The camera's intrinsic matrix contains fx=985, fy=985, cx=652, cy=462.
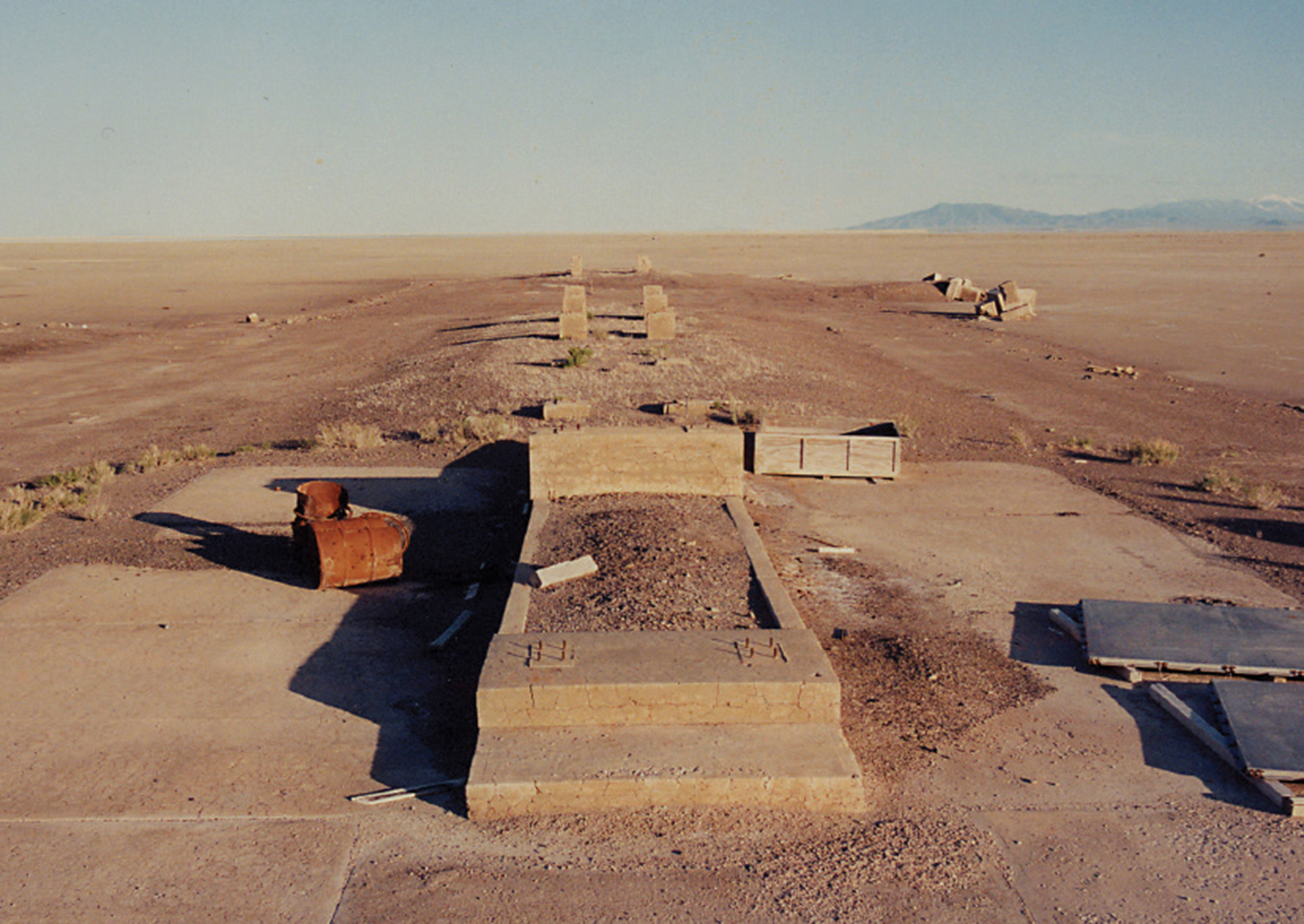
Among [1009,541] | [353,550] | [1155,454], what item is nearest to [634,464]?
[353,550]

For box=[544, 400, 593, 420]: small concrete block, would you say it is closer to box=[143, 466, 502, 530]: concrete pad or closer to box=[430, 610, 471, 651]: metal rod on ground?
box=[143, 466, 502, 530]: concrete pad

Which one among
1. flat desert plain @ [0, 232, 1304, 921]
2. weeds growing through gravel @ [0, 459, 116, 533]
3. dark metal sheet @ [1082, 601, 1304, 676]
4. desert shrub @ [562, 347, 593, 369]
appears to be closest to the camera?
flat desert plain @ [0, 232, 1304, 921]

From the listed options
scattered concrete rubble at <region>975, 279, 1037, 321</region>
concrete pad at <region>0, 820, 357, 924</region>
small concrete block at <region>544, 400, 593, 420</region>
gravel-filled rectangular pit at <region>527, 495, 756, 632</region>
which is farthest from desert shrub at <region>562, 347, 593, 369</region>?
scattered concrete rubble at <region>975, 279, 1037, 321</region>

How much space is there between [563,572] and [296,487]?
18.4 ft

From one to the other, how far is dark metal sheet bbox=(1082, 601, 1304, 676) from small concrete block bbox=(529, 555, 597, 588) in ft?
13.2

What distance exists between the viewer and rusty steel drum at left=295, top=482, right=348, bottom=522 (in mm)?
9945

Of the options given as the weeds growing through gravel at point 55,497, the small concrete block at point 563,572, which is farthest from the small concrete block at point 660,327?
the small concrete block at point 563,572

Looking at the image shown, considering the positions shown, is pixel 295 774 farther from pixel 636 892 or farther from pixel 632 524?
pixel 632 524

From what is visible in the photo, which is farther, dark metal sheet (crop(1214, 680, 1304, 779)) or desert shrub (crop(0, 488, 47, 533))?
desert shrub (crop(0, 488, 47, 533))

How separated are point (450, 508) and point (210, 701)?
4.86 metres

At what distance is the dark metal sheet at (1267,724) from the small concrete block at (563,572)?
4.76 metres

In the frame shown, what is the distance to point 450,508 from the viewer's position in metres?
11.7

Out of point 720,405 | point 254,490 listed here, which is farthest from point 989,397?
point 254,490

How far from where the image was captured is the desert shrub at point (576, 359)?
20641 mm
